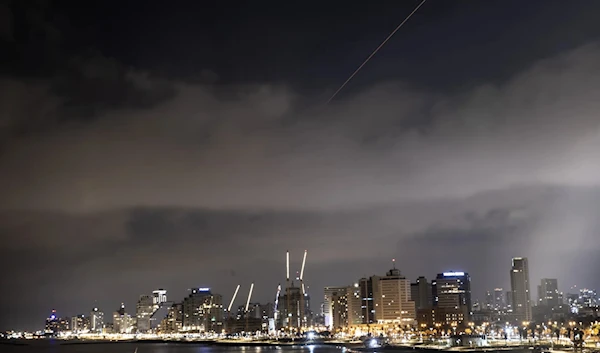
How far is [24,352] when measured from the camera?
143500 millimetres

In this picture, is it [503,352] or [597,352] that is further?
[503,352]

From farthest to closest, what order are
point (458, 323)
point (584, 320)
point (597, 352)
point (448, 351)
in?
point (458, 323)
point (584, 320)
point (448, 351)
point (597, 352)

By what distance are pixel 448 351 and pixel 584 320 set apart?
122 feet

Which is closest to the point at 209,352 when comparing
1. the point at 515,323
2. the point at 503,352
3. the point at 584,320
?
the point at 503,352

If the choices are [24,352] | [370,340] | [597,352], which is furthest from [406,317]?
[597,352]

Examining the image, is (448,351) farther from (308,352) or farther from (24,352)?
(24,352)

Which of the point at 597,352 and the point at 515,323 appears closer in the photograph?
the point at 597,352

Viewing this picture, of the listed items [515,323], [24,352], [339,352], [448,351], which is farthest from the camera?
[515,323]

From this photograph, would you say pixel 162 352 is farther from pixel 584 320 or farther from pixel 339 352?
pixel 584 320

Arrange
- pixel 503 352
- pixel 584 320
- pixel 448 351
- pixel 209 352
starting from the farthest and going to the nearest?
1. pixel 209 352
2. pixel 584 320
3. pixel 448 351
4. pixel 503 352

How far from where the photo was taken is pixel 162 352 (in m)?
118

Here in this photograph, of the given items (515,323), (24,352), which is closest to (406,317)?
(515,323)

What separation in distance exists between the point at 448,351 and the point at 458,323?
7661 centimetres

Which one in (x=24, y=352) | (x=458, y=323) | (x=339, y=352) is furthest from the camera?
(x=458, y=323)
